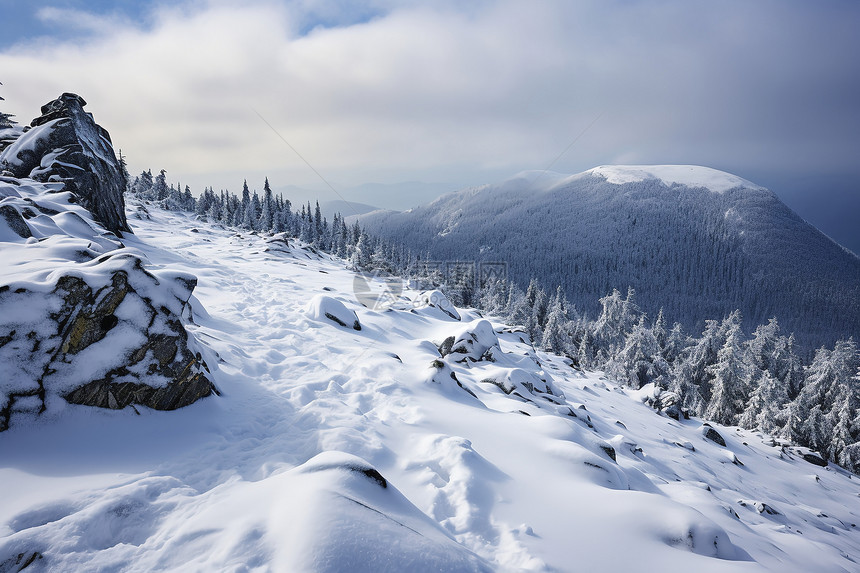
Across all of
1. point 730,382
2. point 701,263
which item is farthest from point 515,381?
point 701,263

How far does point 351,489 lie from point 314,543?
0.94 m

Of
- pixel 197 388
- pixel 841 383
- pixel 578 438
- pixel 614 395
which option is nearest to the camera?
pixel 197 388

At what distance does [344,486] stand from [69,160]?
27772mm

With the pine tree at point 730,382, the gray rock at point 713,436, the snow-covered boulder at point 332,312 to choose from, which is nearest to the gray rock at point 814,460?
the gray rock at point 713,436

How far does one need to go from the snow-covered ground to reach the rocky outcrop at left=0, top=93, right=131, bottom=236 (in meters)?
16.1

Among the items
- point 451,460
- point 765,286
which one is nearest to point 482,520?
point 451,460

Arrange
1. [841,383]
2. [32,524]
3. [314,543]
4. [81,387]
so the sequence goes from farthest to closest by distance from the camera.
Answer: [841,383] → [81,387] → [32,524] → [314,543]

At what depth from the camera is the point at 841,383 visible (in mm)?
29328

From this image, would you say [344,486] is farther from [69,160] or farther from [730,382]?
[730,382]

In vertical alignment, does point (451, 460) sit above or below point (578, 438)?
above

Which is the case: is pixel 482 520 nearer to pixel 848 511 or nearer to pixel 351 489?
pixel 351 489

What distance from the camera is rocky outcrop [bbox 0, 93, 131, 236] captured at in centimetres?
1888

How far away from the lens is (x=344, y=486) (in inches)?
157

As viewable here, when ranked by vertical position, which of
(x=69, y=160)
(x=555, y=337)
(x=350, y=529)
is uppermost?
(x=69, y=160)
